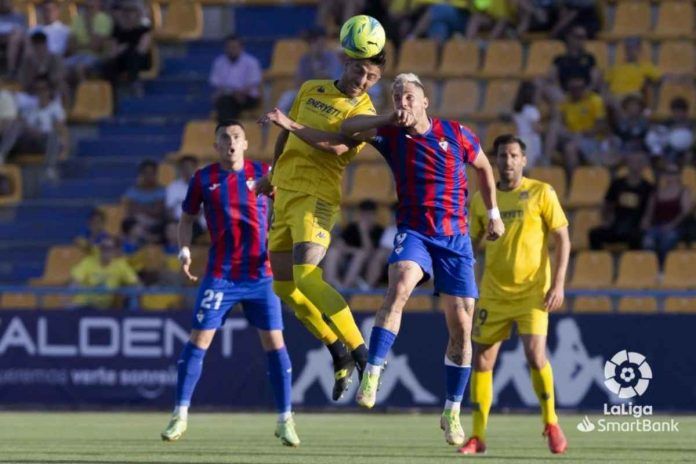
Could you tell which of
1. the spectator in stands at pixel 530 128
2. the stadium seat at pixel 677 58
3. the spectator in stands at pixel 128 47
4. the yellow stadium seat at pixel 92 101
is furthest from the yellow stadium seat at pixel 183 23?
the stadium seat at pixel 677 58

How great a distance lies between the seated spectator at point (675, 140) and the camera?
2078cm

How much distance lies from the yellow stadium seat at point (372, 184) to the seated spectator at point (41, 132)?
439cm

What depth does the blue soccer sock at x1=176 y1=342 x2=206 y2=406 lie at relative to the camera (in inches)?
533

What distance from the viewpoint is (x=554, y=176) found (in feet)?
67.7

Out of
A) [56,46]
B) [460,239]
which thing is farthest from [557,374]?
[56,46]

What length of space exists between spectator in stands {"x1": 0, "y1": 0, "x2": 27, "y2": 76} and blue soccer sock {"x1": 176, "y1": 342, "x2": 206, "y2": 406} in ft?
38.3

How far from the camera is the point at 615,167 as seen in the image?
20.8 metres

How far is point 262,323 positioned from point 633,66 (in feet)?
31.5

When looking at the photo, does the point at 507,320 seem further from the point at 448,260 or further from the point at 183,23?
the point at 183,23

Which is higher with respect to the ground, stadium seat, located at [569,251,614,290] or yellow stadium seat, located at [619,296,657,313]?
stadium seat, located at [569,251,614,290]

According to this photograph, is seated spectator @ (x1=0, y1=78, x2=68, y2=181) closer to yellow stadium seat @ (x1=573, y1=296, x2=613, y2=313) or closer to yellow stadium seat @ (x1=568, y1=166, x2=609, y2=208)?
yellow stadium seat @ (x1=568, y1=166, x2=609, y2=208)

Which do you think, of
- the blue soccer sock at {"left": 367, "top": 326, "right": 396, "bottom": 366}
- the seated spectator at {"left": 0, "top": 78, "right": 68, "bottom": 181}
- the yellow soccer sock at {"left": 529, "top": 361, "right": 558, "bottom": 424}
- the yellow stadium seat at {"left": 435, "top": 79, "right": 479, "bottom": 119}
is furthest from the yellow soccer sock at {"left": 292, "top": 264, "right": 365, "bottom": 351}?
the seated spectator at {"left": 0, "top": 78, "right": 68, "bottom": 181}

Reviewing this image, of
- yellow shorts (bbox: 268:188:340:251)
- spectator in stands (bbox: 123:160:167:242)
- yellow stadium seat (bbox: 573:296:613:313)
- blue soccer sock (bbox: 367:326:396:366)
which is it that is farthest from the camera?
spectator in stands (bbox: 123:160:167:242)

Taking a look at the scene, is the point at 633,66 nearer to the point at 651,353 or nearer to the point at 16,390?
the point at 651,353
